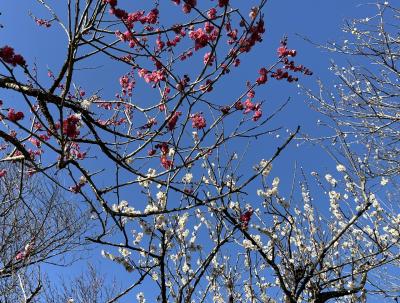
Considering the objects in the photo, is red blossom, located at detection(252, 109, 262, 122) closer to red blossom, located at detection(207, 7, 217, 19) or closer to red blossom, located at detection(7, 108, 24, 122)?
red blossom, located at detection(207, 7, 217, 19)

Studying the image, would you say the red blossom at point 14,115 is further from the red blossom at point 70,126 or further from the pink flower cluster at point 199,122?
the pink flower cluster at point 199,122

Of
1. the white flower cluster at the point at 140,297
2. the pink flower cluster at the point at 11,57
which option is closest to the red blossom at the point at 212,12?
the pink flower cluster at the point at 11,57

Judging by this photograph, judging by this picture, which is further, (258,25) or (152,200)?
(152,200)

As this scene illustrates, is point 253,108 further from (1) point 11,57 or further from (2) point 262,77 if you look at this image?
(1) point 11,57

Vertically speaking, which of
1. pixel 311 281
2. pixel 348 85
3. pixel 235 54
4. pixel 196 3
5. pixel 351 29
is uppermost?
pixel 351 29

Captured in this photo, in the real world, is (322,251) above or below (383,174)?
below

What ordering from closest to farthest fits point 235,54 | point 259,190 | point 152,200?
point 235,54, point 152,200, point 259,190

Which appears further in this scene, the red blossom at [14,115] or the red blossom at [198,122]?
the red blossom at [198,122]

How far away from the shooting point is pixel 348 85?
518 centimetres

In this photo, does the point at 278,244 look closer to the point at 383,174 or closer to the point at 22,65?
the point at 383,174

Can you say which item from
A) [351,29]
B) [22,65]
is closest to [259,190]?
[351,29]

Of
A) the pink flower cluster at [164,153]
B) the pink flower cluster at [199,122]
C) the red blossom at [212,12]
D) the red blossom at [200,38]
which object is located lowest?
the pink flower cluster at [164,153]

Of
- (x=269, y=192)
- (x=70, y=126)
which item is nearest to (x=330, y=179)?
(x=269, y=192)

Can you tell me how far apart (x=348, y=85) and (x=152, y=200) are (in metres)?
2.88
